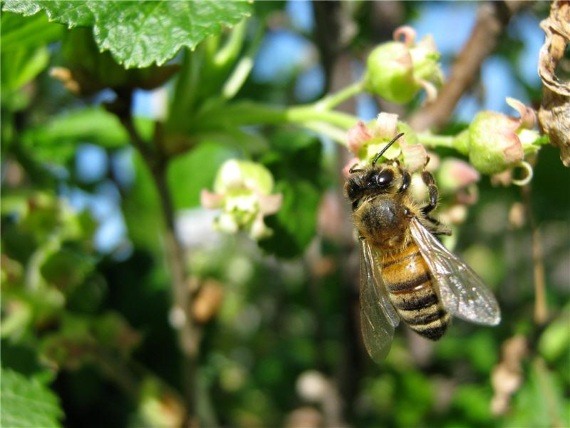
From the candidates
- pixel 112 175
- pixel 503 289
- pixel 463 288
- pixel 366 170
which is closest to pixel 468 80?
pixel 366 170

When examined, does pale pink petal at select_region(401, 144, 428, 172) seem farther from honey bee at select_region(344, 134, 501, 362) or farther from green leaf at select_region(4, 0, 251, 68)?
green leaf at select_region(4, 0, 251, 68)

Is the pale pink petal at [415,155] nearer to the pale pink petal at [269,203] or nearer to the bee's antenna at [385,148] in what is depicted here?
the bee's antenna at [385,148]

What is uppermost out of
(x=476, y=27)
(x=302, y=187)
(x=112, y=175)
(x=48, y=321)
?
(x=476, y=27)

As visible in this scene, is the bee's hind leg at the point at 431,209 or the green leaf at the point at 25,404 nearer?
the green leaf at the point at 25,404

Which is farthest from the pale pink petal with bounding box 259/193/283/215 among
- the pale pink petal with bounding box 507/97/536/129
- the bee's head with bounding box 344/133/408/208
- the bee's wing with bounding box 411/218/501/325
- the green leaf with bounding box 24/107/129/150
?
the green leaf with bounding box 24/107/129/150

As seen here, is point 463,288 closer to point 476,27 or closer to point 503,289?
point 476,27

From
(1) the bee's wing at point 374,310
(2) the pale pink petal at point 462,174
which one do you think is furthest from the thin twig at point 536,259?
(1) the bee's wing at point 374,310

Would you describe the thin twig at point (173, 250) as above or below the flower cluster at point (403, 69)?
below
